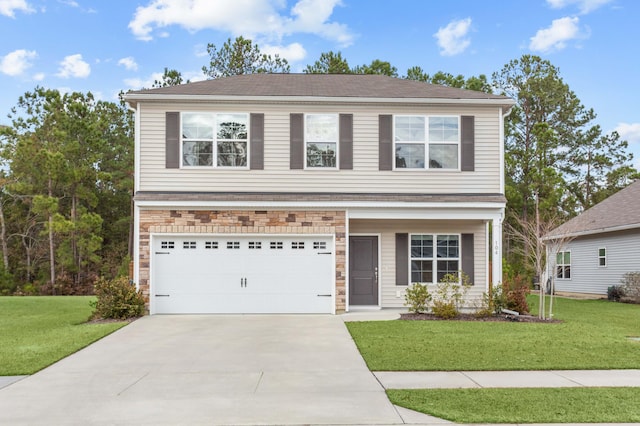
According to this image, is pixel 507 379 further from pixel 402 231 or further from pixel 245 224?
pixel 245 224

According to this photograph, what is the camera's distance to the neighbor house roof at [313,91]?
49.4 feet

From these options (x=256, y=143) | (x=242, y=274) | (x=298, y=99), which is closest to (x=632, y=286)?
(x=298, y=99)

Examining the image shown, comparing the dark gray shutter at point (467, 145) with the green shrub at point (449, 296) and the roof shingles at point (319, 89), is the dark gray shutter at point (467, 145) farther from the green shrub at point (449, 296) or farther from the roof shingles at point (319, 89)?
the green shrub at point (449, 296)

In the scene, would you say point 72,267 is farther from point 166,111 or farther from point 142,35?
point 166,111

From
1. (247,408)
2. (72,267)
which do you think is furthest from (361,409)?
(72,267)

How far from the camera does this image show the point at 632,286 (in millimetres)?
21031

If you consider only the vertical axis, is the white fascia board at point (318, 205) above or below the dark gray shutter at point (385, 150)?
below

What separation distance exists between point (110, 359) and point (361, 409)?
498 cm

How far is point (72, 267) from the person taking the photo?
30.4m

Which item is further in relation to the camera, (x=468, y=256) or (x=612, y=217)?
(x=612, y=217)

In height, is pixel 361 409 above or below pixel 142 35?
below

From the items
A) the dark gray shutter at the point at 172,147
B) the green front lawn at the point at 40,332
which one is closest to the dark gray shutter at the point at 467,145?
the dark gray shutter at the point at 172,147

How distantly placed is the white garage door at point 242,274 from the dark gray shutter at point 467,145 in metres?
4.24

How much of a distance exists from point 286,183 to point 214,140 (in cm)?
221
